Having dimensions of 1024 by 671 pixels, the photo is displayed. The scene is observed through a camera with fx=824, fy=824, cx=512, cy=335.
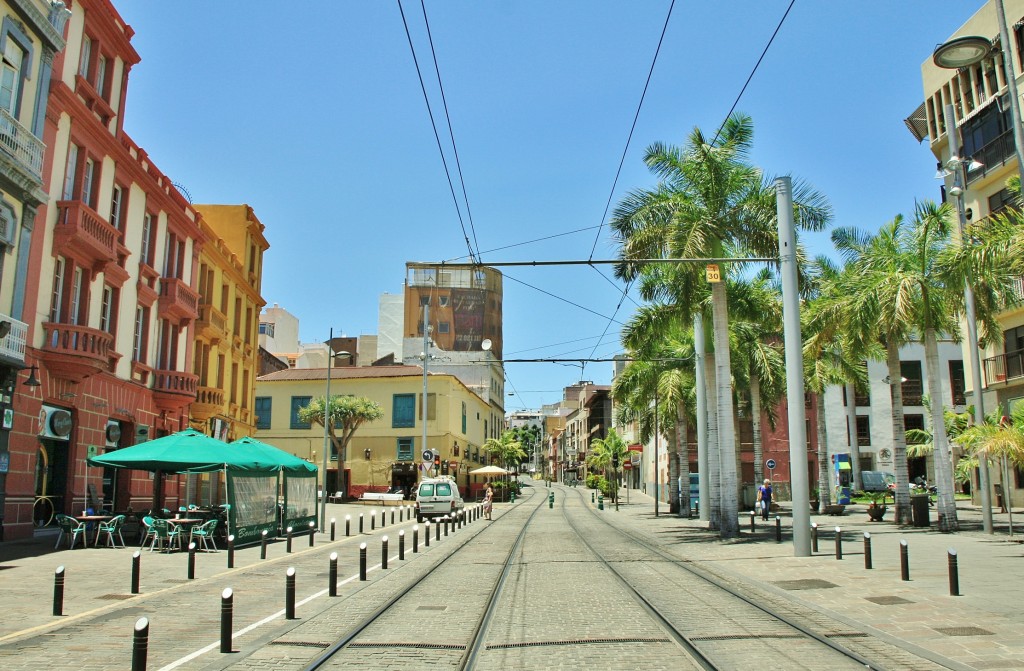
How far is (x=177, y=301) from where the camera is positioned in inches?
1155

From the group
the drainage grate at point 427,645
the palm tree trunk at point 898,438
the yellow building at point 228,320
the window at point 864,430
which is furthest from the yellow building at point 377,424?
the drainage grate at point 427,645

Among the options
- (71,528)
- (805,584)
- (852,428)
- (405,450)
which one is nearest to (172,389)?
(71,528)

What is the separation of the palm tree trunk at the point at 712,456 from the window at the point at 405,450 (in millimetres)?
32220

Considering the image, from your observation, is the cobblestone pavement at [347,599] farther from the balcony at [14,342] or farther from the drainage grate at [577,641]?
the balcony at [14,342]

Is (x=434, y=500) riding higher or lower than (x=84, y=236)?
lower

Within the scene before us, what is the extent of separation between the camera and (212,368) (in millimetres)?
34969

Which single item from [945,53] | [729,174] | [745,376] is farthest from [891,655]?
[745,376]

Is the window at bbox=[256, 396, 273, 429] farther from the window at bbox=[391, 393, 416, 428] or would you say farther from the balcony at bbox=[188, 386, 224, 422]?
the balcony at bbox=[188, 386, 224, 422]

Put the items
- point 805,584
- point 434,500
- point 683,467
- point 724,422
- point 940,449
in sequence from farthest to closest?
point 683,467 → point 434,500 → point 724,422 → point 940,449 → point 805,584

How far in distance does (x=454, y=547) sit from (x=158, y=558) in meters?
7.81

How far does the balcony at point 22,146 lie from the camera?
59.4 feet

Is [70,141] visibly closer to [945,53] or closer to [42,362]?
[42,362]

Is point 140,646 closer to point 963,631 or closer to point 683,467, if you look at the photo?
point 963,631

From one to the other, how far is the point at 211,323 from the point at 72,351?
43.0 feet
